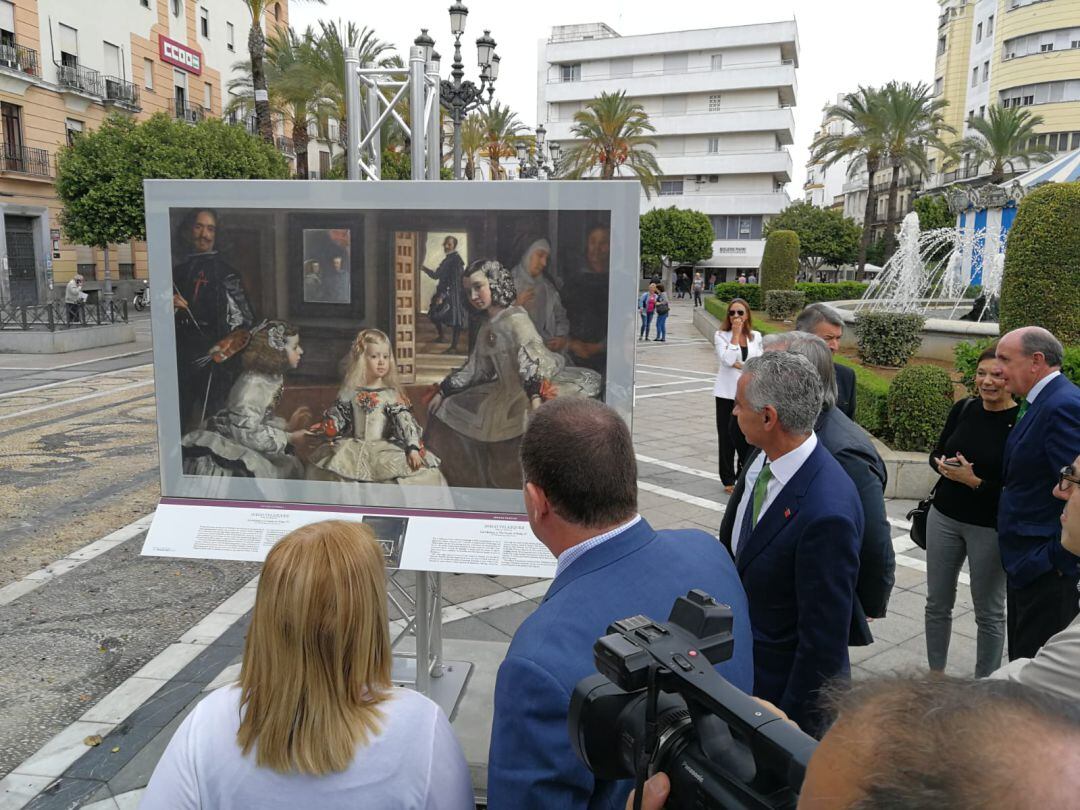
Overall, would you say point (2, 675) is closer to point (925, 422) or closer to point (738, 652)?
point (738, 652)

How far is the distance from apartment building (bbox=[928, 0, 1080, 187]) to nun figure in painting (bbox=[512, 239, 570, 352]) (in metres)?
50.3

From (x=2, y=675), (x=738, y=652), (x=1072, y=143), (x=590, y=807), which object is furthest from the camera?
(x=1072, y=143)

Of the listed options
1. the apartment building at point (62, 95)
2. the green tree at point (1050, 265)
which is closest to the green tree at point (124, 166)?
the apartment building at point (62, 95)

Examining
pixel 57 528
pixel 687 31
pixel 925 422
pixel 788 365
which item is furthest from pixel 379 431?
pixel 687 31

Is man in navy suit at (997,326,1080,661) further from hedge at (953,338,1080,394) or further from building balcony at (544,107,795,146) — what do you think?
building balcony at (544,107,795,146)

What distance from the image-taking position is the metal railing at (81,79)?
3034cm

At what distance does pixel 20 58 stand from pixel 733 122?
4713 centimetres

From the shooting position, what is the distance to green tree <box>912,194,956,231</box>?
4419 cm

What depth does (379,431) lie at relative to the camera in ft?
10.7

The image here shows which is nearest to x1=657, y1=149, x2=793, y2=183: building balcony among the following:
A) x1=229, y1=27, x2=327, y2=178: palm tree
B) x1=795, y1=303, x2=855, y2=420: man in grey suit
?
x1=229, y1=27, x2=327, y2=178: palm tree

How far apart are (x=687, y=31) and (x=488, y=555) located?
2619 inches

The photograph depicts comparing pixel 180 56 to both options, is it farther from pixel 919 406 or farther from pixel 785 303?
pixel 919 406

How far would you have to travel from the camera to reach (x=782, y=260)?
26.4m

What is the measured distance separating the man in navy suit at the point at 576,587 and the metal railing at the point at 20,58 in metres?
34.0
